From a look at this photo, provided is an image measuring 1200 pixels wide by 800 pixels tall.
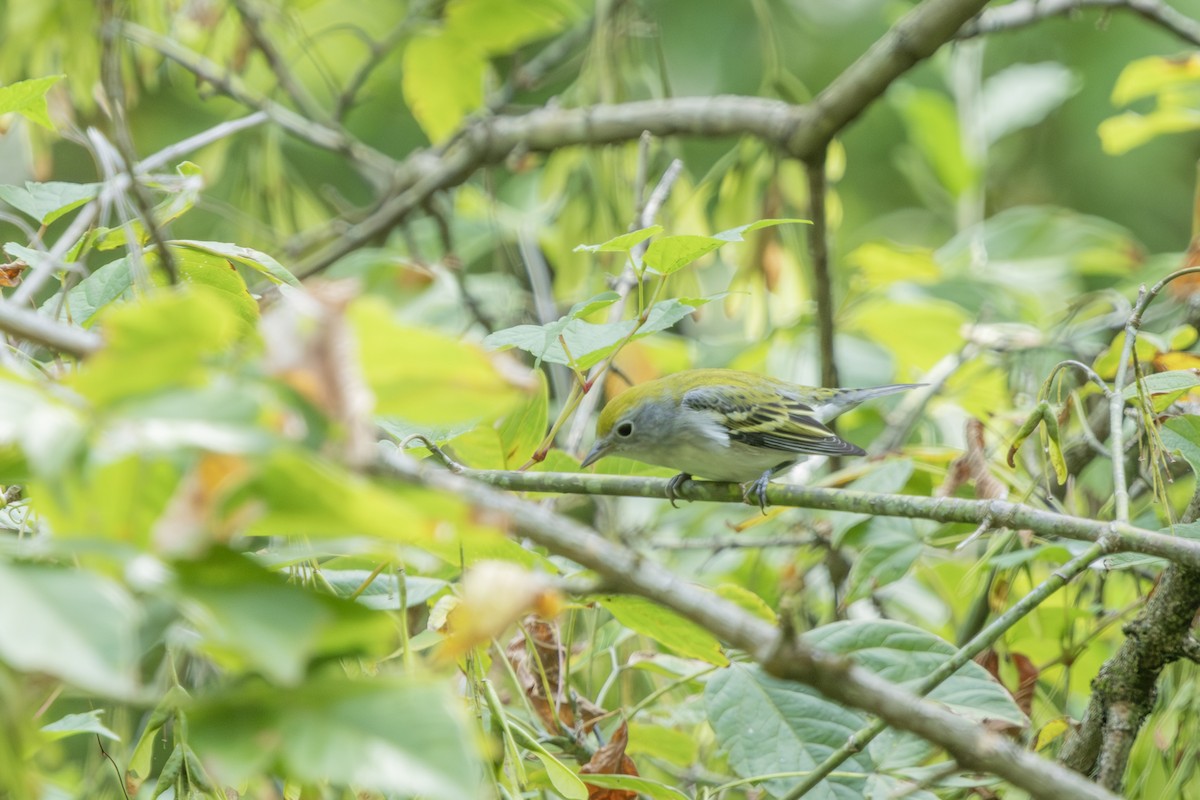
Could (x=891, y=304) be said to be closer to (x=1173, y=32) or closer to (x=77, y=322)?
(x=1173, y=32)

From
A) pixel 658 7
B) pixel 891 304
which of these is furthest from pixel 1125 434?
pixel 658 7

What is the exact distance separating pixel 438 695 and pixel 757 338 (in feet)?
8.76

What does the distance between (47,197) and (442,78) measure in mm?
1936

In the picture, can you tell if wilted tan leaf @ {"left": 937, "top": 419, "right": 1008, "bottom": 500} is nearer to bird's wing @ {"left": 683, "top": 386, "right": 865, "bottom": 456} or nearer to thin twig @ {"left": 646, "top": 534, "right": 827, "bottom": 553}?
thin twig @ {"left": 646, "top": 534, "right": 827, "bottom": 553}

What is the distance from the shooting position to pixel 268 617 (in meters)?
0.62

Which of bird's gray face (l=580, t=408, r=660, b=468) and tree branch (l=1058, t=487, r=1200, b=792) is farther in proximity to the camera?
bird's gray face (l=580, t=408, r=660, b=468)

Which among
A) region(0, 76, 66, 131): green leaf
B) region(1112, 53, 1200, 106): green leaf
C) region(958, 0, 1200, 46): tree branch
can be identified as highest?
region(958, 0, 1200, 46): tree branch

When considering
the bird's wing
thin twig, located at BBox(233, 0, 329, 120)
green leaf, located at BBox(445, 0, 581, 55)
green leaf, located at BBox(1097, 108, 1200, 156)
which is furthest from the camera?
thin twig, located at BBox(233, 0, 329, 120)

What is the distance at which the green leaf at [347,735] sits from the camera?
24.1 inches

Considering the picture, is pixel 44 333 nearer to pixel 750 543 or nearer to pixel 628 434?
pixel 750 543

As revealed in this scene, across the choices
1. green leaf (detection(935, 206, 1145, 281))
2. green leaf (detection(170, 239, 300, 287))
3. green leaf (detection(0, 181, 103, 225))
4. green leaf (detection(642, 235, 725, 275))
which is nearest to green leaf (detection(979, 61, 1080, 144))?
green leaf (detection(935, 206, 1145, 281))

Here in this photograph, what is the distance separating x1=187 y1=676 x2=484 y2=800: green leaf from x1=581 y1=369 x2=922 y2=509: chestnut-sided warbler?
6.43 feet

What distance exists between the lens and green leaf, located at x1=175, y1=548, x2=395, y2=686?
596 mm

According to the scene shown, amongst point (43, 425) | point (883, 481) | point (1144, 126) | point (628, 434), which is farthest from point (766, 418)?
point (43, 425)
